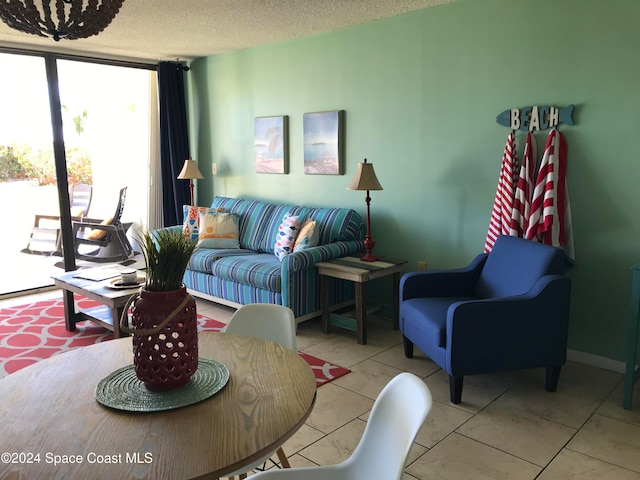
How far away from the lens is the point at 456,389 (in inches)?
109

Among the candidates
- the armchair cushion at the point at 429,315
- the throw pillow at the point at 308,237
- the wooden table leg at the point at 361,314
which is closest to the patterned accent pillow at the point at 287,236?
the throw pillow at the point at 308,237

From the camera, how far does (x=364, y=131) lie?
4.26 meters

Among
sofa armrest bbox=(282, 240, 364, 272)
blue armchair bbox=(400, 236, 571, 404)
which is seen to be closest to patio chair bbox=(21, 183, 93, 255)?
sofa armrest bbox=(282, 240, 364, 272)

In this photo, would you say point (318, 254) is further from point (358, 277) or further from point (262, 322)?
point (262, 322)

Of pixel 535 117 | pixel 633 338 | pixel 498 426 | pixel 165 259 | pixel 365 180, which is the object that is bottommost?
pixel 498 426

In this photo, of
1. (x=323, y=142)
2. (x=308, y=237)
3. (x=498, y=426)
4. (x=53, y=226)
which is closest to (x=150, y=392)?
(x=498, y=426)

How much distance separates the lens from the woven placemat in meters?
1.36

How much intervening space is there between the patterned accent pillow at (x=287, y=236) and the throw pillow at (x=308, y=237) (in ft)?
0.18

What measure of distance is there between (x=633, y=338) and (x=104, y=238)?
5.35 metres

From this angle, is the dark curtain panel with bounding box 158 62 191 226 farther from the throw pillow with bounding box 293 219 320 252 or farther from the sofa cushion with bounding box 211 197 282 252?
the throw pillow with bounding box 293 219 320 252

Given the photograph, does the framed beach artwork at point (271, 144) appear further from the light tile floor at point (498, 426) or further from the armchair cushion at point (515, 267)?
the armchair cushion at point (515, 267)

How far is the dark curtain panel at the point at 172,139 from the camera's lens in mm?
5699

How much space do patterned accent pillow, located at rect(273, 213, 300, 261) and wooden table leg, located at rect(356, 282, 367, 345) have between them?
0.82m

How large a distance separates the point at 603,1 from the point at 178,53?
159 inches
